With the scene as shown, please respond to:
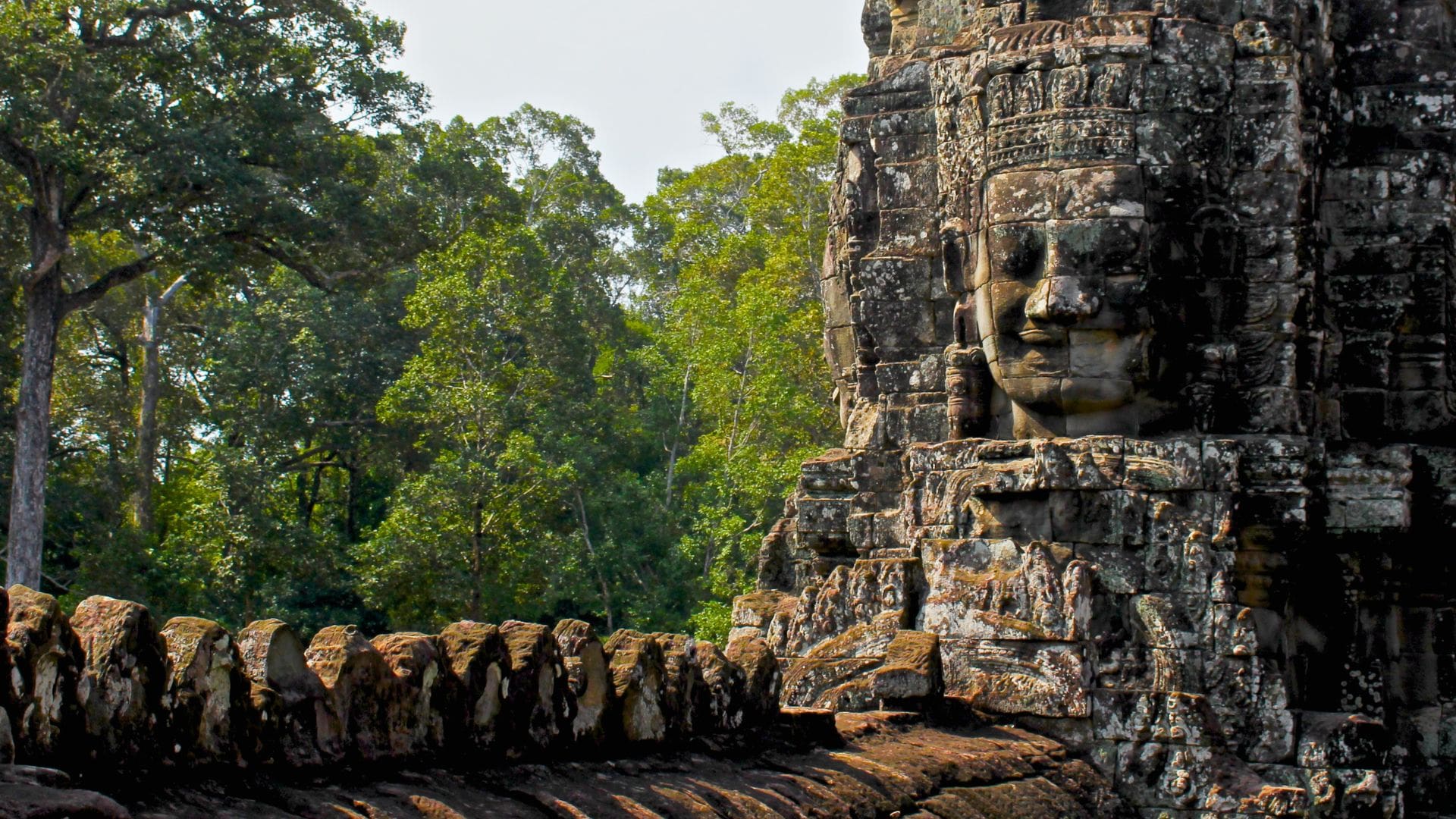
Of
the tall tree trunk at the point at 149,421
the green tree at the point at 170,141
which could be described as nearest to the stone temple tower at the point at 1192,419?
the green tree at the point at 170,141

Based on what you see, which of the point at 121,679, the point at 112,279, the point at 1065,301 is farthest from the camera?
the point at 112,279

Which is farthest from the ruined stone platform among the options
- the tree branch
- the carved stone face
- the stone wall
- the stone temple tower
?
the tree branch

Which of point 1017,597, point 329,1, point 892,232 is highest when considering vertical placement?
point 329,1

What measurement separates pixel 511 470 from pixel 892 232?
14374mm

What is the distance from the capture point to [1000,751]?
7.00m

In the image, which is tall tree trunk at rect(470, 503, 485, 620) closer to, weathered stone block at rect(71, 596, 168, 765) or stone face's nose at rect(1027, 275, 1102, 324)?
stone face's nose at rect(1027, 275, 1102, 324)

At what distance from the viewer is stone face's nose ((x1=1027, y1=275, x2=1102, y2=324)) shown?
7.91 metres

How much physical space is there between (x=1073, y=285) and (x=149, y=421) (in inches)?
786

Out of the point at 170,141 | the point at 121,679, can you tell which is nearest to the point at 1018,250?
the point at 121,679

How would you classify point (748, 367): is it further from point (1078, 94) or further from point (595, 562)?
point (1078, 94)

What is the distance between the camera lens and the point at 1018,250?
808 centimetres

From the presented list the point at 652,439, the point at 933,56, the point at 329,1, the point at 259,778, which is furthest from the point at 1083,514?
the point at 652,439

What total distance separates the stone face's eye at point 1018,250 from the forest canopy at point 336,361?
45.5 feet

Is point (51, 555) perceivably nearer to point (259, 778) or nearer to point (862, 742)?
point (862, 742)
